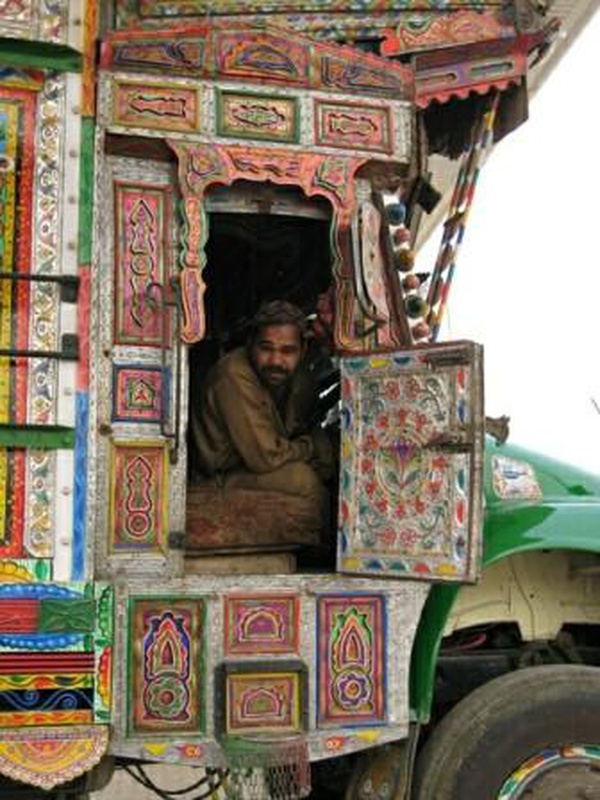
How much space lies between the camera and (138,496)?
145 inches

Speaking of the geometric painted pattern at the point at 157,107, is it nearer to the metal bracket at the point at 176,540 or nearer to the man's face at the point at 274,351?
the man's face at the point at 274,351

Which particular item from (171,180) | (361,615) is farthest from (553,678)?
(171,180)

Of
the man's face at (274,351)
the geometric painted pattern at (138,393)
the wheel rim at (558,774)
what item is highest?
the man's face at (274,351)

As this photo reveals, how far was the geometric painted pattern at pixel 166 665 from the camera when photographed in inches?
139

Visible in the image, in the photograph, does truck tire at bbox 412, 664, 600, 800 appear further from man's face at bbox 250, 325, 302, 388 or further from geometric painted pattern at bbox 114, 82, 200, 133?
geometric painted pattern at bbox 114, 82, 200, 133

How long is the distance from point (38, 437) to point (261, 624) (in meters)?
0.97

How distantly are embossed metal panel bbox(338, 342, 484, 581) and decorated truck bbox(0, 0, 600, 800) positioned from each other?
10 millimetres

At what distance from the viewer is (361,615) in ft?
12.3

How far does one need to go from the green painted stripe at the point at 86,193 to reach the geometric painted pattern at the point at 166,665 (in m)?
1.17

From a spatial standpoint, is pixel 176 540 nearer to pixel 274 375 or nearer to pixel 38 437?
pixel 38 437

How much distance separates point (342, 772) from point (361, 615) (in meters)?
1.03

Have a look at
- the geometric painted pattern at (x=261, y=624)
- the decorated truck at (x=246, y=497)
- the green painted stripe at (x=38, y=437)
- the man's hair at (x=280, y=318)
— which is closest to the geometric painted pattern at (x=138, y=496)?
the decorated truck at (x=246, y=497)

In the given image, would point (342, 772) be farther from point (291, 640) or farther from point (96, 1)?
point (96, 1)

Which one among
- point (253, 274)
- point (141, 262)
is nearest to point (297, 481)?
point (141, 262)
